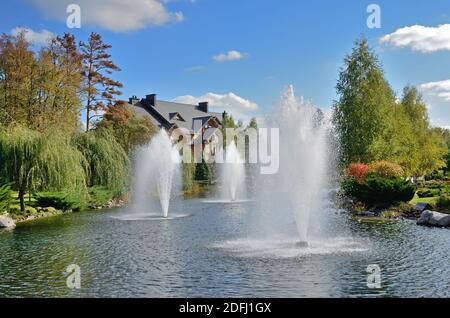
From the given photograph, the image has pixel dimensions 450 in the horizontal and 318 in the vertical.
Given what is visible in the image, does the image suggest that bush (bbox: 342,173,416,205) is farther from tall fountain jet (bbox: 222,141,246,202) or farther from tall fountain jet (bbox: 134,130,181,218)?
tall fountain jet (bbox: 222,141,246,202)

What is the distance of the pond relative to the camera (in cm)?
947

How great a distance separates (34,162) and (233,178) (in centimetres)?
1832

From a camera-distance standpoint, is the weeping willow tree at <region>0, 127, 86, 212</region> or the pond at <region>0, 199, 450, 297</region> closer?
the pond at <region>0, 199, 450, 297</region>

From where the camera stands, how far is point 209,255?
12.6 metres

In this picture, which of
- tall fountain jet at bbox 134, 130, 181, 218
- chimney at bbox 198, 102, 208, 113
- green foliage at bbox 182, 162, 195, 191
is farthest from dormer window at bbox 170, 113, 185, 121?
tall fountain jet at bbox 134, 130, 181, 218

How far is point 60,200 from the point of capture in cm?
2456

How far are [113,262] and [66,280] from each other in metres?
1.83

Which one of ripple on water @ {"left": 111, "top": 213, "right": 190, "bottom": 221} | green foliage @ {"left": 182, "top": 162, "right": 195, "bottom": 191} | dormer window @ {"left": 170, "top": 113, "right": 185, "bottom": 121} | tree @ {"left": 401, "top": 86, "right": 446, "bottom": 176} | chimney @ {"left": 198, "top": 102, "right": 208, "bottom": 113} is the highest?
chimney @ {"left": 198, "top": 102, "right": 208, "bottom": 113}

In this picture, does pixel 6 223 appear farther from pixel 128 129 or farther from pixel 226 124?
pixel 226 124

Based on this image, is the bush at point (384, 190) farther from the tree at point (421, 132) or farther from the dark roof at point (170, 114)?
the dark roof at point (170, 114)

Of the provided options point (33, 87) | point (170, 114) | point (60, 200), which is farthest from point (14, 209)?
point (170, 114)

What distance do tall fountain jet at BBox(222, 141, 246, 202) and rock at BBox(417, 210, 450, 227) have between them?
17734mm
